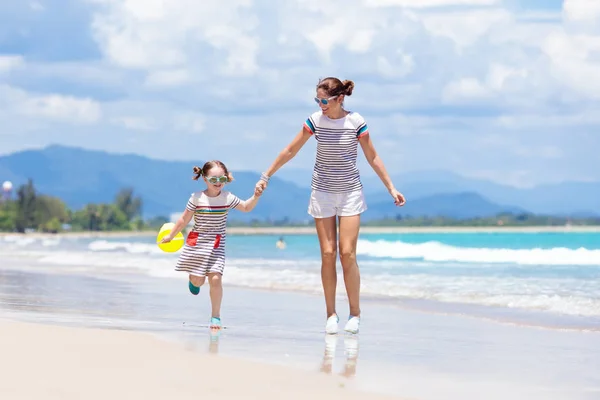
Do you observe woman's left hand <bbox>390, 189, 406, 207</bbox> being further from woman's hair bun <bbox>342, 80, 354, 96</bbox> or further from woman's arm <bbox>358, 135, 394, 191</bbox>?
woman's hair bun <bbox>342, 80, 354, 96</bbox>

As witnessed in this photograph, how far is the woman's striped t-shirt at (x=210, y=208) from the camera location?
8820 mm

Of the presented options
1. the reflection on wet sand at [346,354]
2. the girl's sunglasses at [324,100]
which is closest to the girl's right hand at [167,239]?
the reflection on wet sand at [346,354]

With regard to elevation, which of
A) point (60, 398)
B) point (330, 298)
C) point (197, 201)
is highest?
point (197, 201)

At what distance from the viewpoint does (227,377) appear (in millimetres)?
5934

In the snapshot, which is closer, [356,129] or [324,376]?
[324,376]

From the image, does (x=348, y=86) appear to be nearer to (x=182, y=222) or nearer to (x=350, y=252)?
(x=350, y=252)

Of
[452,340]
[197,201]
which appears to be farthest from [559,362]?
[197,201]

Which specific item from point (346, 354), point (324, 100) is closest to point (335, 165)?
point (324, 100)

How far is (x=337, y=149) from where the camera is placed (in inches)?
327

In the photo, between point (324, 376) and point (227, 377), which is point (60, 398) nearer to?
point (227, 377)

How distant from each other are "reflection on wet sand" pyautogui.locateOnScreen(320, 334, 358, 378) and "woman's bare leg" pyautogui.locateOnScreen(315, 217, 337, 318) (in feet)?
1.36

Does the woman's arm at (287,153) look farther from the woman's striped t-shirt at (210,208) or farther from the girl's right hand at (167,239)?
the girl's right hand at (167,239)

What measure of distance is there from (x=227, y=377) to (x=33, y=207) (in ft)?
559

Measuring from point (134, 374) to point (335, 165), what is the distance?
9.96 feet
